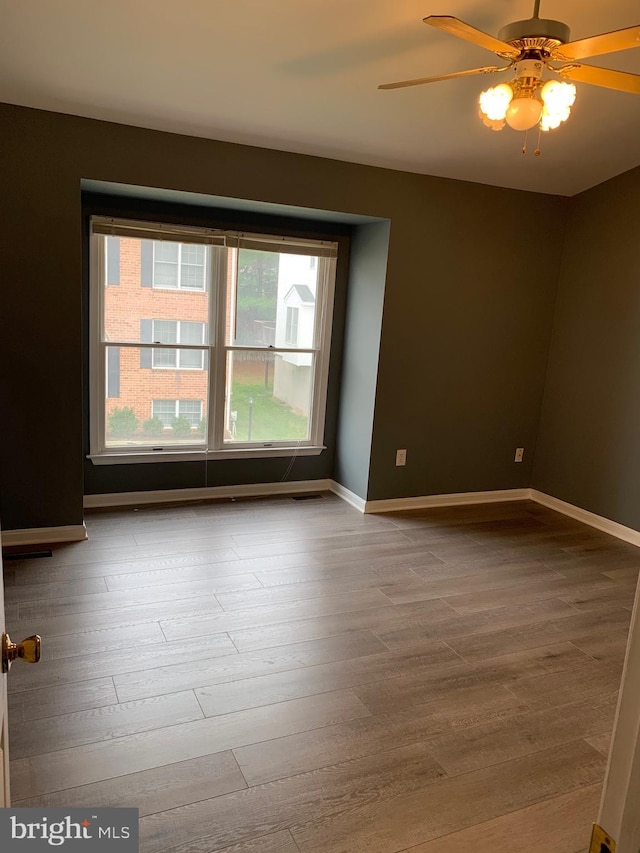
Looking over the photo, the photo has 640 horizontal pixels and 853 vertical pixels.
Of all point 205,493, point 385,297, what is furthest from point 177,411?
point 385,297

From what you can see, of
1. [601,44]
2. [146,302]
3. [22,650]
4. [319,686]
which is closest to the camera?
[22,650]

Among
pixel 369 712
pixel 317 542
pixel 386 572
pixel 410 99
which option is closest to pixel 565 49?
pixel 410 99

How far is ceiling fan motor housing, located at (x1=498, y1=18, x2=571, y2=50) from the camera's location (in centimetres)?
195

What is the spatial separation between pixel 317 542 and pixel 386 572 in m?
0.56

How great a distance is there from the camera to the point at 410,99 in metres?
3.21

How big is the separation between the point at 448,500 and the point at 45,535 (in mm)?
2870

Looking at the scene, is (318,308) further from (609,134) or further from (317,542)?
(609,134)

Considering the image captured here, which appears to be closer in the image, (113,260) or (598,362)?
(113,260)

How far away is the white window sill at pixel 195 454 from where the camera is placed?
4.27 m

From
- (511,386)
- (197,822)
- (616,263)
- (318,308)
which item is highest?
(616,263)

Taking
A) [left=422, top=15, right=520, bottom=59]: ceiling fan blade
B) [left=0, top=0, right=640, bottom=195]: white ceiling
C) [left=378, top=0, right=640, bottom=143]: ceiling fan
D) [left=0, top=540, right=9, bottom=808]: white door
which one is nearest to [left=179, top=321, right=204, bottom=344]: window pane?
[left=0, top=0, right=640, bottom=195]: white ceiling

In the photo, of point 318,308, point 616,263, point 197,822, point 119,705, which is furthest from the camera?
point 318,308

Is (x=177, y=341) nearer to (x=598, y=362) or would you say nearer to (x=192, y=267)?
(x=192, y=267)

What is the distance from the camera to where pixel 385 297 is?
424 cm
